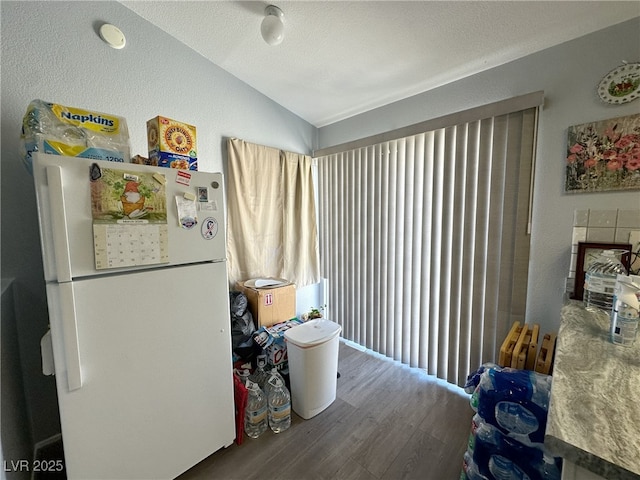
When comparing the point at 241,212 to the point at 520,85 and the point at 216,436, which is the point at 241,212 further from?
the point at 520,85

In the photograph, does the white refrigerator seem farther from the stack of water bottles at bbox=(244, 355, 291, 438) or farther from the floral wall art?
the floral wall art

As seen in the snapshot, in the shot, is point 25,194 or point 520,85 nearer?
point 25,194

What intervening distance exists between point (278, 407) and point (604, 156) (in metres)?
2.32

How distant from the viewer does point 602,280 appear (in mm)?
1188

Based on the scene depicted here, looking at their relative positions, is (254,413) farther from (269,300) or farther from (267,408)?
(269,300)

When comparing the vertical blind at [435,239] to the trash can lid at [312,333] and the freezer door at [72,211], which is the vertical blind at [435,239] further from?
the freezer door at [72,211]

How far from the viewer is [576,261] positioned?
1387 mm

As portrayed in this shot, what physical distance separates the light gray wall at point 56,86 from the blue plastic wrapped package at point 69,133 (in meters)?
0.38

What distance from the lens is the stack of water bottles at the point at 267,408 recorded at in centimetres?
153

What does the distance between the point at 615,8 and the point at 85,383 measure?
112 inches

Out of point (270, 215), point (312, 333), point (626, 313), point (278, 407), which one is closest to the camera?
point (626, 313)

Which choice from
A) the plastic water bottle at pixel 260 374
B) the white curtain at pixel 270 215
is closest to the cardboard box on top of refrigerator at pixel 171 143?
the white curtain at pixel 270 215

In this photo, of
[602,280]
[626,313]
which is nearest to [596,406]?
[626,313]

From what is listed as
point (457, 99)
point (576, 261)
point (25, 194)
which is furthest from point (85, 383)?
point (457, 99)
